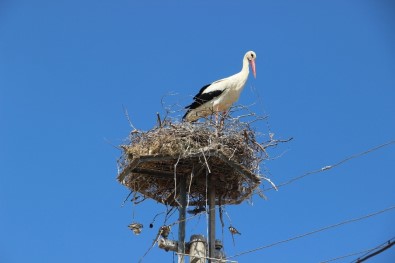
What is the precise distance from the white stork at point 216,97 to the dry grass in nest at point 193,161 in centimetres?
193

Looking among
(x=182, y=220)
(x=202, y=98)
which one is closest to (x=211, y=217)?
(x=182, y=220)

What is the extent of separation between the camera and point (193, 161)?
829 centimetres

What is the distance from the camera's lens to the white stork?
1071cm

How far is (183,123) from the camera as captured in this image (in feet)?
28.6

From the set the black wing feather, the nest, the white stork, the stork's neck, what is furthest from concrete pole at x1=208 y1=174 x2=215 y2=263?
the stork's neck

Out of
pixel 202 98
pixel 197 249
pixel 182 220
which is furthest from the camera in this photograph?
pixel 202 98

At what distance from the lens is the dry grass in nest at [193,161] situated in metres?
8.15

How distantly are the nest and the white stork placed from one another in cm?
191

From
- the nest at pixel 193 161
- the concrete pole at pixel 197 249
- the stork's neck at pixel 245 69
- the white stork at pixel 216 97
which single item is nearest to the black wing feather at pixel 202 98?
the white stork at pixel 216 97

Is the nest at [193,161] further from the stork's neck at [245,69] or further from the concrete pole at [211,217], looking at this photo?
the stork's neck at [245,69]

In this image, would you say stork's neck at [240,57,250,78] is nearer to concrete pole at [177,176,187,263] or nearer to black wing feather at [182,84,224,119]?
black wing feather at [182,84,224,119]

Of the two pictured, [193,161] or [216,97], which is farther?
[216,97]

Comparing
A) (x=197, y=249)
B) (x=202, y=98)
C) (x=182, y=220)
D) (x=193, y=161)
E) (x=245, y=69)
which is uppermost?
(x=245, y=69)

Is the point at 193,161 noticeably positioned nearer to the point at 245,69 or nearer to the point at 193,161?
the point at 193,161
